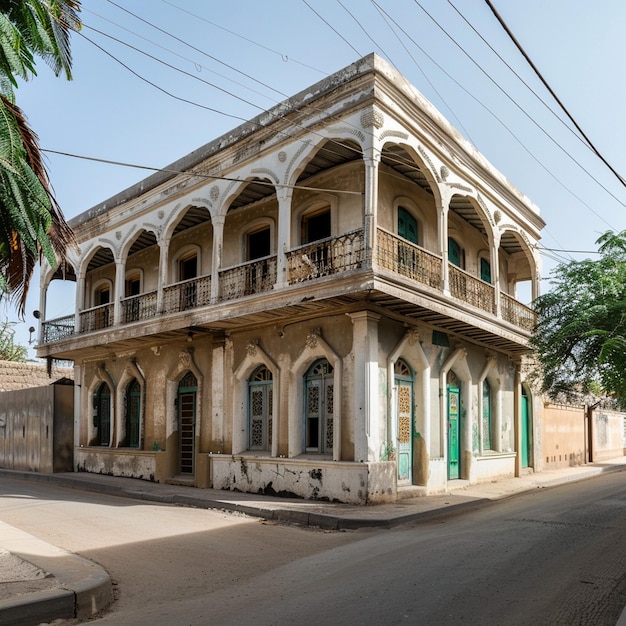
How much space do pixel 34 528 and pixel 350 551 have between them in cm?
477

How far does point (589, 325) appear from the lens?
34.3 feet

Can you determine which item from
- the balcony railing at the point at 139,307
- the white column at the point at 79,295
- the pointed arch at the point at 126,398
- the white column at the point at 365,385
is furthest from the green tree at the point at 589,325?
the white column at the point at 79,295

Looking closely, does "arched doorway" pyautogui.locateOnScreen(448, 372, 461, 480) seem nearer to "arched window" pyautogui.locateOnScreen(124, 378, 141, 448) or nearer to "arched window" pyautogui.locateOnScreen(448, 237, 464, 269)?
"arched window" pyautogui.locateOnScreen(448, 237, 464, 269)

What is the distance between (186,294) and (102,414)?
6.21 metres

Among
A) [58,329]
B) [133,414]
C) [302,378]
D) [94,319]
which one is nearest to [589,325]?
[302,378]

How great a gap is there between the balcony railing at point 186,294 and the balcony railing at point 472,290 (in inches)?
224

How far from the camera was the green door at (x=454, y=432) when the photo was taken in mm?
15492

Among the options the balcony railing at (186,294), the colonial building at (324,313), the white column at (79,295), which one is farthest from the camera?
the white column at (79,295)

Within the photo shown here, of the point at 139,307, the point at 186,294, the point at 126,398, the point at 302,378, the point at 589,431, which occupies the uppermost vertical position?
the point at 186,294

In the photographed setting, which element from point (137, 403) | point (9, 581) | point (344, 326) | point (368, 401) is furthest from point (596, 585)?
point (137, 403)

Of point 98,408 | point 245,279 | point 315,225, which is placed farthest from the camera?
point 98,408

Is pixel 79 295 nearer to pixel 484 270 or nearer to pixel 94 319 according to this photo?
pixel 94 319

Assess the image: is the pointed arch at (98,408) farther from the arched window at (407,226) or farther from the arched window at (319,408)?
the arched window at (407,226)

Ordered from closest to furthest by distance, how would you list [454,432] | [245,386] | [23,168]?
[23,168] → [245,386] → [454,432]
